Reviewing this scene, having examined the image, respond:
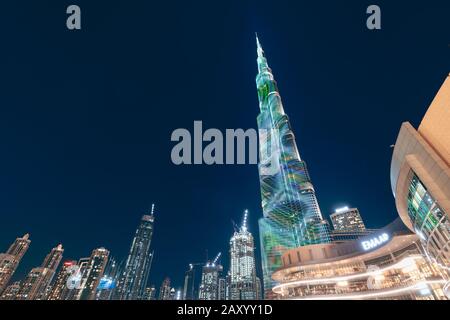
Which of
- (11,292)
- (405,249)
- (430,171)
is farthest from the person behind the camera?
(11,292)

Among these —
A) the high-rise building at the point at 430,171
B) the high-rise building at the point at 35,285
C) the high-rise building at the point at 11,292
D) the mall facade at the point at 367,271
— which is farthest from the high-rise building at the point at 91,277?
the high-rise building at the point at 430,171

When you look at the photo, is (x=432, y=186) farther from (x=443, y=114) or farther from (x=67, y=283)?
(x=67, y=283)

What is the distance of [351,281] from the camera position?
61469 mm

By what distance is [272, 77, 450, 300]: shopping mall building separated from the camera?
770 inches

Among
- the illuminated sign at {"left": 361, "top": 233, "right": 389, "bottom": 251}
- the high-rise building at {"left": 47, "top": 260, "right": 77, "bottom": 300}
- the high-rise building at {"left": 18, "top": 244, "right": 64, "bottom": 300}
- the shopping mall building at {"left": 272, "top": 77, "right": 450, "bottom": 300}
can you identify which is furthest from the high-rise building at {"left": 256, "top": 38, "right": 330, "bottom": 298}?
the high-rise building at {"left": 18, "top": 244, "right": 64, "bottom": 300}

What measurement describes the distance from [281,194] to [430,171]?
474 feet

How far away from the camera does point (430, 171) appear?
19953 mm

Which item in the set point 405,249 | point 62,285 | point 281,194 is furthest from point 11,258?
point 405,249

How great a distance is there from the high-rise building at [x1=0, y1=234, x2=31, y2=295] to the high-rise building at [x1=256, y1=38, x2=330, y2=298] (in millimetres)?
179150

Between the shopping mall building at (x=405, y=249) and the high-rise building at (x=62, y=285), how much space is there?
586 feet

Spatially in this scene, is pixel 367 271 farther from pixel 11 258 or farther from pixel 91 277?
pixel 11 258

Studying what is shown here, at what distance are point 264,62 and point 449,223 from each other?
190759mm

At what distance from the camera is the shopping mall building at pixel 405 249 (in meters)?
19.5

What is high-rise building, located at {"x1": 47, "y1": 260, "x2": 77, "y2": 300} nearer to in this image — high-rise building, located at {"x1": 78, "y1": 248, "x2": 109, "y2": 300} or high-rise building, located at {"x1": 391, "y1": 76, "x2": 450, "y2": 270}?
high-rise building, located at {"x1": 78, "y1": 248, "x2": 109, "y2": 300}
